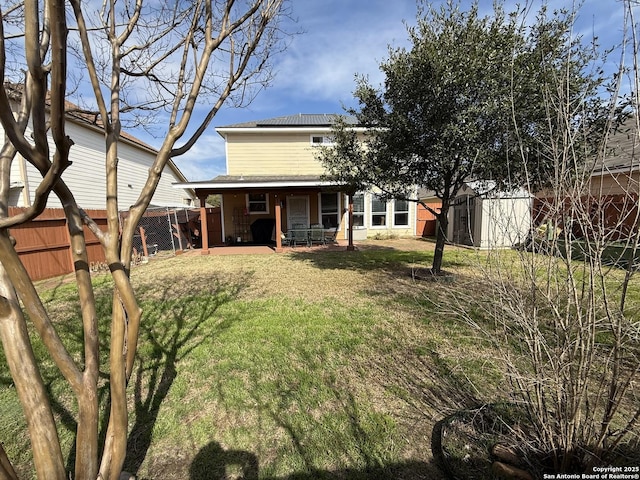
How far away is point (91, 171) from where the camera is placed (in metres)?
12.7

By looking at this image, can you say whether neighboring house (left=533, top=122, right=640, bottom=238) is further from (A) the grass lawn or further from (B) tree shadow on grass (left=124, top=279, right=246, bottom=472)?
(B) tree shadow on grass (left=124, top=279, right=246, bottom=472)

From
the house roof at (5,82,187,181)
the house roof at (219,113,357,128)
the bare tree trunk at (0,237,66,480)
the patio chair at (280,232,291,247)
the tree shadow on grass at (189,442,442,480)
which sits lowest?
the tree shadow on grass at (189,442,442,480)

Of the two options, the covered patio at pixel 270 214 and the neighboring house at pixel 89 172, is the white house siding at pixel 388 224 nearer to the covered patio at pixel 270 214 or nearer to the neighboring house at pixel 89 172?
the covered patio at pixel 270 214

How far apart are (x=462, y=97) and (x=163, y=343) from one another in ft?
19.3

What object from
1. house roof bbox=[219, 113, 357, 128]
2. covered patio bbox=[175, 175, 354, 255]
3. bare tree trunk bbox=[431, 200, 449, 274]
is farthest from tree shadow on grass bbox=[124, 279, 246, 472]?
house roof bbox=[219, 113, 357, 128]

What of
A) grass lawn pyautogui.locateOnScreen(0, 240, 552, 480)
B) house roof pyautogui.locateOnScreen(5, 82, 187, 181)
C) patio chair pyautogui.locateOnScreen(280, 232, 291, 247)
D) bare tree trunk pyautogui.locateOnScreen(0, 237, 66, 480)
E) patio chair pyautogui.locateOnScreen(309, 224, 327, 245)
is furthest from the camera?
patio chair pyautogui.locateOnScreen(280, 232, 291, 247)

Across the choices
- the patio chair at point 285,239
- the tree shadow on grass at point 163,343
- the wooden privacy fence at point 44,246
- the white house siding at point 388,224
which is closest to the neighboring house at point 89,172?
the wooden privacy fence at point 44,246

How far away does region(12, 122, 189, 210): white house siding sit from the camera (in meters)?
11.0

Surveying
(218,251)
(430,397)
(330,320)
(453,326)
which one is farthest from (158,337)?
(218,251)

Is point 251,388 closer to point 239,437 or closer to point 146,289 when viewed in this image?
point 239,437

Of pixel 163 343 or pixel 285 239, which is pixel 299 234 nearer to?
pixel 285 239

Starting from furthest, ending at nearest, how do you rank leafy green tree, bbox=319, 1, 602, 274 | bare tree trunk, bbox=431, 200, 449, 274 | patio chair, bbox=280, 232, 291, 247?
patio chair, bbox=280, 232, 291, 247 < bare tree trunk, bbox=431, 200, 449, 274 < leafy green tree, bbox=319, 1, 602, 274

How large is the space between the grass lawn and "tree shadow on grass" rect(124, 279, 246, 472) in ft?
0.05

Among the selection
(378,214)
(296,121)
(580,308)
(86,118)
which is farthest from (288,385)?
(296,121)
